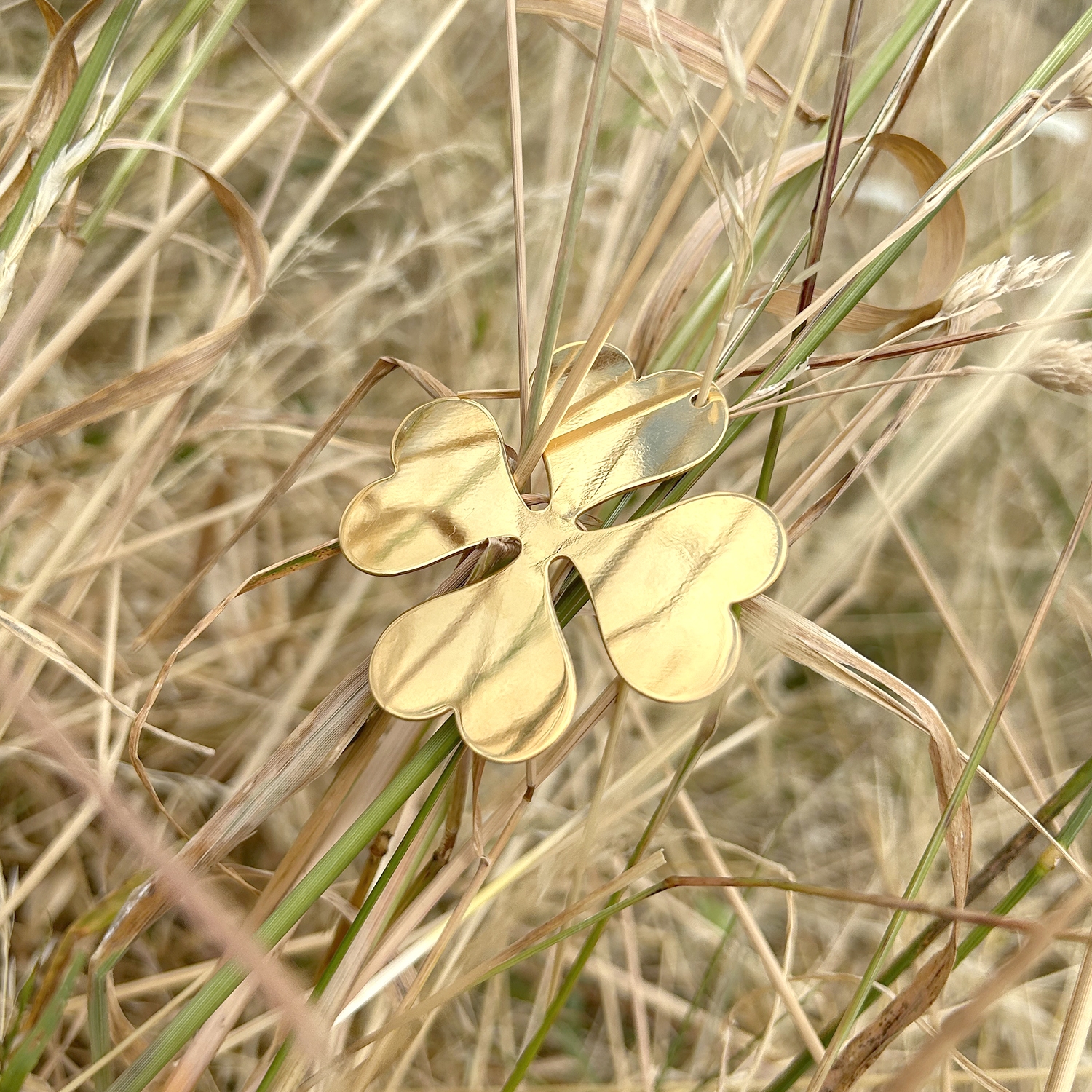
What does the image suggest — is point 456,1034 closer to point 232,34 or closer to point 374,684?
point 374,684

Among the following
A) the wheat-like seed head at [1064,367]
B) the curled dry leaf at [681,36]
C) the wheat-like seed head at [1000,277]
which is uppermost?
the curled dry leaf at [681,36]

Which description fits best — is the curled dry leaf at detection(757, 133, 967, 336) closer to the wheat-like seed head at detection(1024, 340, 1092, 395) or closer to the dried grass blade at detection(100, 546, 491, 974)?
the wheat-like seed head at detection(1024, 340, 1092, 395)

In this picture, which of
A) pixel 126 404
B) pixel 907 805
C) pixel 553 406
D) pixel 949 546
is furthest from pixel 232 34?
pixel 907 805

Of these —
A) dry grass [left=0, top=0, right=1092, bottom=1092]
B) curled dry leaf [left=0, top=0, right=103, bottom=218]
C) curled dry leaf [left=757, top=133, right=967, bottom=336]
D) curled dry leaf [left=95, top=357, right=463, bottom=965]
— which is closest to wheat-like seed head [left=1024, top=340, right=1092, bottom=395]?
dry grass [left=0, top=0, right=1092, bottom=1092]

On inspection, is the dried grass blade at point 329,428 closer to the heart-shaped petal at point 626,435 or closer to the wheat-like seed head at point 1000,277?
the heart-shaped petal at point 626,435

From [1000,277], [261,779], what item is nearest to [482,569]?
[261,779]

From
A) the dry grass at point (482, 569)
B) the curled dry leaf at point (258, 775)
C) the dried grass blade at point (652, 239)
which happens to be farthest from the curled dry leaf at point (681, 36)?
the curled dry leaf at point (258, 775)
